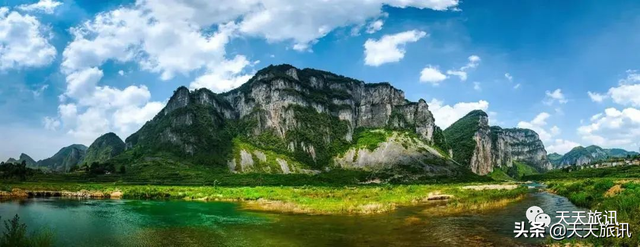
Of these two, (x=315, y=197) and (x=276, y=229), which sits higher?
(x=315, y=197)

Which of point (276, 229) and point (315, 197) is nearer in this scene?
point (276, 229)

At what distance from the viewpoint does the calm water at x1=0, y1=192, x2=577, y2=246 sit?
112 ft

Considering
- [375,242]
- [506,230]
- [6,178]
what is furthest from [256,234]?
[6,178]

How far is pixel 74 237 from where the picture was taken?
3712 cm

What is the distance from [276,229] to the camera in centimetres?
4166

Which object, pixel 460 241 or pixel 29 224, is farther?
pixel 29 224

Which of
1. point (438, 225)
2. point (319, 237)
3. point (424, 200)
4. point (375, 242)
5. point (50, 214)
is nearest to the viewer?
point (375, 242)

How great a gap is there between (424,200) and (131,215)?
55.2 meters

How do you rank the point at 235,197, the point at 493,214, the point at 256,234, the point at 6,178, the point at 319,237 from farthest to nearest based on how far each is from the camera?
the point at 6,178, the point at 235,197, the point at 493,214, the point at 256,234, the point at 319,237

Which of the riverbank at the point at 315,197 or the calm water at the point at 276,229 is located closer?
the calm water at the point at 276,229

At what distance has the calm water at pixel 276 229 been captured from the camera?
3422 centimetres

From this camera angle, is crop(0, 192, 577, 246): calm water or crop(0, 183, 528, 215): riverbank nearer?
crop(0, 192, 577, 246): calm water

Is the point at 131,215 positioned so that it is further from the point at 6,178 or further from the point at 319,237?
the point at 6,178

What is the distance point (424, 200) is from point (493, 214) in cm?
3142
